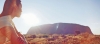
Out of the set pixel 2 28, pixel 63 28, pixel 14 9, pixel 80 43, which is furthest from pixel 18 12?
pixel 63 28

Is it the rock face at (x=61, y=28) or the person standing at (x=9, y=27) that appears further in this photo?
the rock face at (x=61, y=28)

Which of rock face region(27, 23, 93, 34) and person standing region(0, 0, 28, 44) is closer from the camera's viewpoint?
person standing region(0, 0, 28, 44)

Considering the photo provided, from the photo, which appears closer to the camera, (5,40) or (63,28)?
(5,40)

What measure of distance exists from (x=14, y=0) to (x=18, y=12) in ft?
0.86

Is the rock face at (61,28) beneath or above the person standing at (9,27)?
beneath

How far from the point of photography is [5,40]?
212 cm

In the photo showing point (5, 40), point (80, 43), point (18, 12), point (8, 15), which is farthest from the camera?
point (80, 43)

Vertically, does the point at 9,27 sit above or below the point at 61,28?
above

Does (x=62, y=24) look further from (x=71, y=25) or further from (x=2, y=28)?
(x=2, y=28)

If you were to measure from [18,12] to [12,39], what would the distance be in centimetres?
67

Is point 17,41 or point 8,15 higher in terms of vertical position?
point 8,15

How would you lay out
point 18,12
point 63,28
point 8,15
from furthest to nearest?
point 63,28 < point 18,12 < point 8,15

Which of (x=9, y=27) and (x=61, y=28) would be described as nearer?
(x=9, y=27)

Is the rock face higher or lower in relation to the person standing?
lower
